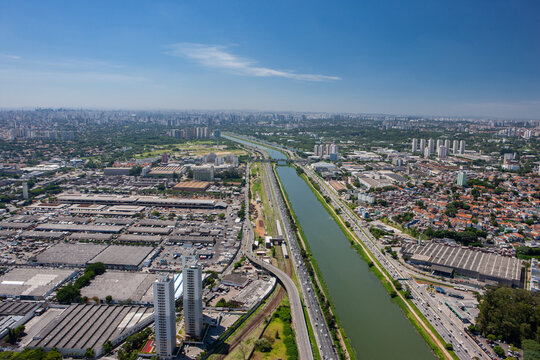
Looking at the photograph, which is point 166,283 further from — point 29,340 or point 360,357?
point 360,357

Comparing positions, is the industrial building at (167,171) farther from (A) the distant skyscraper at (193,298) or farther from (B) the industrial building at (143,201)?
(A) the distant skyscraper at (193,298)

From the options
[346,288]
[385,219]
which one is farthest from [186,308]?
[385,219]

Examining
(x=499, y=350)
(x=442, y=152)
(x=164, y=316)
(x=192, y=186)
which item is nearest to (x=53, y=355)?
(x=164, y=316)

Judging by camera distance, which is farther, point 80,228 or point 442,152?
point 442,152

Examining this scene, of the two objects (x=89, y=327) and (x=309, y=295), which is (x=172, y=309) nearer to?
(x=89, y=327)

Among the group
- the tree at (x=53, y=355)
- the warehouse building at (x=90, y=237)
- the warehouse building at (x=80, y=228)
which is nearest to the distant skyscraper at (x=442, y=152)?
the warehouse building at (x=80, y=228)
